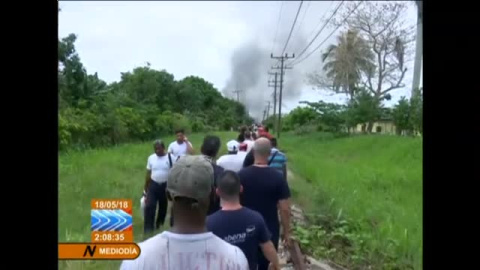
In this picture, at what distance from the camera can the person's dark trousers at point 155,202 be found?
537 cm

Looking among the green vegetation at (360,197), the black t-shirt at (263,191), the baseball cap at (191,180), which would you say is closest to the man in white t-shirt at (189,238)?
the baseball cap at (191,180)

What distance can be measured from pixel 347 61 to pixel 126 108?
12.8ft

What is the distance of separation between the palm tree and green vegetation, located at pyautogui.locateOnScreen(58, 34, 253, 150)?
1.75 meters

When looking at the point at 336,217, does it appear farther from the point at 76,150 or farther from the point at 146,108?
the point at 76,150

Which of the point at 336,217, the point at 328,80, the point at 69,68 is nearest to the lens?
the point at 69,68

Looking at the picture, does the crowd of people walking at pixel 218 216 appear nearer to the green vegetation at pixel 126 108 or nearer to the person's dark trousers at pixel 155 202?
the person's dark trousers at pixel 155 202

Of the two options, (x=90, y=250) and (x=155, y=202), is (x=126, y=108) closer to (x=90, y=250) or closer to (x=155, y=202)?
(x=155, y=202)

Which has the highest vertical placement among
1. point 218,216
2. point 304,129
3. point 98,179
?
point 304,129

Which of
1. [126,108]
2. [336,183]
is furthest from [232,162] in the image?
[336,183]

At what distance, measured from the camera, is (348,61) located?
8.91m

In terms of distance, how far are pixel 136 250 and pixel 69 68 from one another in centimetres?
218

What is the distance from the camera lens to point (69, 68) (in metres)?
3.87
